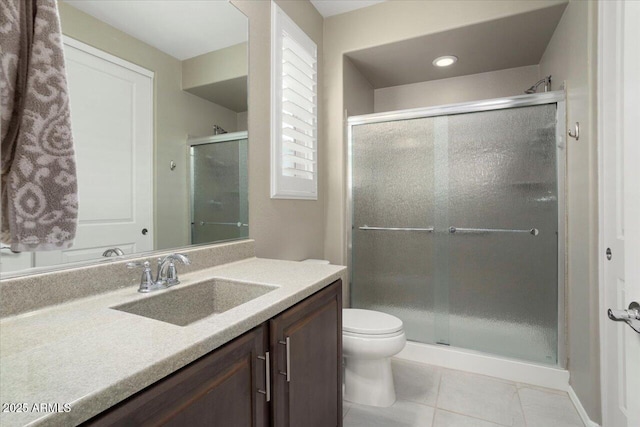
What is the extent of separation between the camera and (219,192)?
1.48 metres

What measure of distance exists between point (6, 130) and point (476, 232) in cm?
229

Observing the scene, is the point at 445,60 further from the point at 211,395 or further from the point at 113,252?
the point at 211,395

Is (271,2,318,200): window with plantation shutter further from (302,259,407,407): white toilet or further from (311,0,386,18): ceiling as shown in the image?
(302,259,407,407): white toilet

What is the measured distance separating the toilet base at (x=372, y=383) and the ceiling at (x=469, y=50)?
7.27 feet

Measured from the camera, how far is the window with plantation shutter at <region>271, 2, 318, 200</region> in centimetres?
183

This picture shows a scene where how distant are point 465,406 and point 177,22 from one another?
243 centimetres

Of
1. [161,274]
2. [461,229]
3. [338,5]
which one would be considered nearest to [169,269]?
[161,274]

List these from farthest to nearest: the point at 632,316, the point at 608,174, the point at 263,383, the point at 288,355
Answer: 1. the point at 608,174
2. the point at 288,355
3. the point at 263,383
4. the point at 632,316

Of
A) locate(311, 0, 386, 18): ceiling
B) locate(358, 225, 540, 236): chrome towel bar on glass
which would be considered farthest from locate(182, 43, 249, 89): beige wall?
locate(358, 225, 540, 236): chrome towel bar on glass

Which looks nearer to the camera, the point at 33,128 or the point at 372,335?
the point at 33,128

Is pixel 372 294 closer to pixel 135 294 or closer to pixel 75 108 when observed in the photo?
pixel 135 294

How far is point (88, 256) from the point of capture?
980 mm

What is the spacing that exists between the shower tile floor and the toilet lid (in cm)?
46

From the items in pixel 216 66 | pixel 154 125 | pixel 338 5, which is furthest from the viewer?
pixel 338 5
